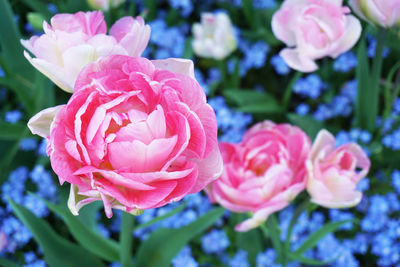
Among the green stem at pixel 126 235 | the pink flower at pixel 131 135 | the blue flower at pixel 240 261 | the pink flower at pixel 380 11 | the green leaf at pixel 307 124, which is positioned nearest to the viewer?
the pink flower at pixel 131 135

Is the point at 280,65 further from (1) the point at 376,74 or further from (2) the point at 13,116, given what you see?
(2) the point at 13,116

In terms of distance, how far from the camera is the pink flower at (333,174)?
86 centimetres

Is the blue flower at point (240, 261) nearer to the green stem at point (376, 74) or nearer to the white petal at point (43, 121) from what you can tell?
the green stem at point (376, 74)

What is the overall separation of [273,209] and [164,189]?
342 mm

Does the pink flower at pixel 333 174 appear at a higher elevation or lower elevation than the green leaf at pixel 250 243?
higher

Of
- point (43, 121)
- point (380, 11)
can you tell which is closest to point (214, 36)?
point (380, 11)

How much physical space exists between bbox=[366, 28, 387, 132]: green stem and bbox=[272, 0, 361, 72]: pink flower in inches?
4.8

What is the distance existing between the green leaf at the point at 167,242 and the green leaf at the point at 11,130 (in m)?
0.43

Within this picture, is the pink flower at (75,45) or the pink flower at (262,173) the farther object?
the pink flower at (262,173)

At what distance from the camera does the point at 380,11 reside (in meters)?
0.90

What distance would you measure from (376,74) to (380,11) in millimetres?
241

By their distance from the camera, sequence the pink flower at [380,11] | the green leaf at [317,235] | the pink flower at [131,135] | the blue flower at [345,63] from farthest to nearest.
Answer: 1. the blue flower at [345,63]
2. the green leaf at [317,235]
3. the pink flower at [380,11]
4. the pink flower at [131,135]

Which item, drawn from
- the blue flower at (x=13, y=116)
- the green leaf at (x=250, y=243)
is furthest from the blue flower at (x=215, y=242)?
the blue flower at (x=13, y=116)

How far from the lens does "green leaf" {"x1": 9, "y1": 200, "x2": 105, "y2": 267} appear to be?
91 centimetres
